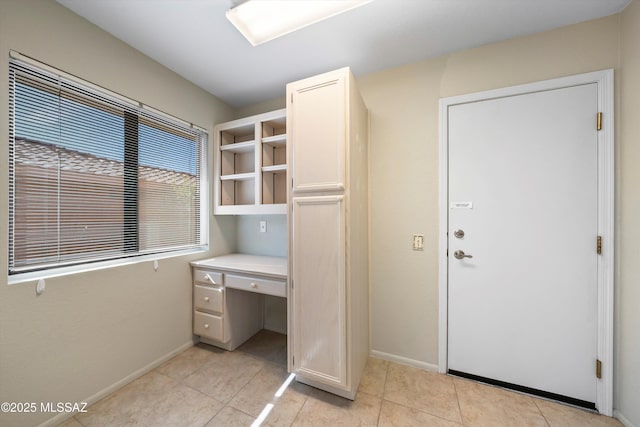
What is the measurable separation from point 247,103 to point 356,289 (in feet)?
7.83

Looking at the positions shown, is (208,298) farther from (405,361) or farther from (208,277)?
(405,361)

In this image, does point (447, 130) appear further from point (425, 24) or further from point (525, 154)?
point (425, 24)

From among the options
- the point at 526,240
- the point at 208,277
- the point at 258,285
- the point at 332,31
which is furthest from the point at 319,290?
the point at 332,31

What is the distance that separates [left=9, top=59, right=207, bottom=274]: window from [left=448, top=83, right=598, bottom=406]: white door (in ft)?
8.17

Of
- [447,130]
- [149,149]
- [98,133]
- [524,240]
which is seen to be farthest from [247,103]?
[524,240]

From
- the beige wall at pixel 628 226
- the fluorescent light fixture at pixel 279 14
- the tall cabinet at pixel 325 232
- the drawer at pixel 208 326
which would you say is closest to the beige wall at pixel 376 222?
the beige wall at pixel 628 226

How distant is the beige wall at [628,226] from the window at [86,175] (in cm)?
330

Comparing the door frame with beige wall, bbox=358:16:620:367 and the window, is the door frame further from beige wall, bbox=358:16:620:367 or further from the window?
the window

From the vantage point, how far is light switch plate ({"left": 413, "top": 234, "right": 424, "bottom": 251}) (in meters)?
1.90

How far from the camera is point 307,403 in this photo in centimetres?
155

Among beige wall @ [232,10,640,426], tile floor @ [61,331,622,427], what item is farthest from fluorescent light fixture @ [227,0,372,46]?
tile floor @ [61,331,622,427]

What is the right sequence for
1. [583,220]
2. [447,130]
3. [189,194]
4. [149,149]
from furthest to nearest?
[189,194], [149,149], [447,130], [583,220]

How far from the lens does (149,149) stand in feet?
6.42

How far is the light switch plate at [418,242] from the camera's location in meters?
1.90
